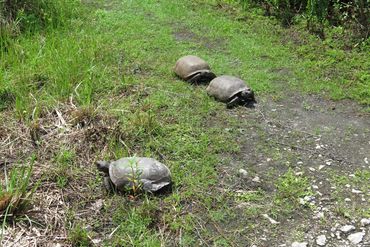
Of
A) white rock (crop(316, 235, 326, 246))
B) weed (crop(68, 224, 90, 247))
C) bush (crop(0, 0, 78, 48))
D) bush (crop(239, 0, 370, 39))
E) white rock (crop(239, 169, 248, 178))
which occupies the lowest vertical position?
weed (crop(68, 224, 90, 247))

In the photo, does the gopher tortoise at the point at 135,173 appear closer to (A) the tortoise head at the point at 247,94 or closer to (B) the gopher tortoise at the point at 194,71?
(A) the tortoise head at the point at 247,94

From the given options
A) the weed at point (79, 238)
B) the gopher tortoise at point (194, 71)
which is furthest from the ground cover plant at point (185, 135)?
the gopher tortoise at point (194, 71)

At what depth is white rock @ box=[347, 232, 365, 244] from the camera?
124 inches

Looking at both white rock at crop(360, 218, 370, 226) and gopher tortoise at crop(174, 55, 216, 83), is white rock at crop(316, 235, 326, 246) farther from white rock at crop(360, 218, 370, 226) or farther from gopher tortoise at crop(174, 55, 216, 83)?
gopher tortoise at crop(174, 55, 216, 83)

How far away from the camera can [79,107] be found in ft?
13.9

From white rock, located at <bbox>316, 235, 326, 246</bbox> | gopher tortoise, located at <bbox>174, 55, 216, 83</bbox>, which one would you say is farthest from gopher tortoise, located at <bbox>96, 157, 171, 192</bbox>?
gopher tortoise, located at <bbox>174, 55, 216, 83</bbox>

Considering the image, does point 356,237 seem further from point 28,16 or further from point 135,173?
point 28,16

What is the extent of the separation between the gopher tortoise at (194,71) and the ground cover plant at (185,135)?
4.5 inches

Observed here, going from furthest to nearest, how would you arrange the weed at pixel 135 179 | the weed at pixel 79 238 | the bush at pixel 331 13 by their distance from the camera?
the bush at pixel 331 13
the weed at pixel 135 179
the weed at pixel 79 238

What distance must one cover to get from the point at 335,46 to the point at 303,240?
3.60m

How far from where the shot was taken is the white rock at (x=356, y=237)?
314 cm

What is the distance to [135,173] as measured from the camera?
3377 mm

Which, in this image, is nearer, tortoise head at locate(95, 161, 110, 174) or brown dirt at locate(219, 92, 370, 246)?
brown dirt at locate(219, 92, 370, 246)

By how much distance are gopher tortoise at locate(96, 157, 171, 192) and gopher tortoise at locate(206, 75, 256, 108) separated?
1.44m
